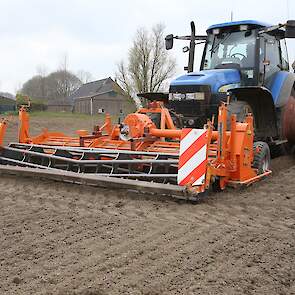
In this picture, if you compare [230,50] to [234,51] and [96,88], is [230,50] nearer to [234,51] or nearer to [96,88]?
[234,51]

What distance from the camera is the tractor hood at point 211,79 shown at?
6.53 metres

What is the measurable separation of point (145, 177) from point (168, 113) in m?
1.76

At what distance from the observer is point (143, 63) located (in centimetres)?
3266

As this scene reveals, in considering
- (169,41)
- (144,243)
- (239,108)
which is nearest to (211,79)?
(239,108)

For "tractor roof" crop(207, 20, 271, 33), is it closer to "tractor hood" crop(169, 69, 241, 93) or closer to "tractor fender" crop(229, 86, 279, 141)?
"tractor hood" crop(169, 69, 241, 93)

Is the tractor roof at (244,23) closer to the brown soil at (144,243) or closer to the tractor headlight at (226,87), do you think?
the tractor headlight at (226,87)

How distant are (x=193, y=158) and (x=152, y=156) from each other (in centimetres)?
88

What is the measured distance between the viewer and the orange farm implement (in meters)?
4.78

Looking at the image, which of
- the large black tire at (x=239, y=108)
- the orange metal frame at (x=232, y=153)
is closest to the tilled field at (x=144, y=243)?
the orange metal frame at (x=232, y=153)

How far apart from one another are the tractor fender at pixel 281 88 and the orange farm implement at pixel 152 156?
1.47 metres

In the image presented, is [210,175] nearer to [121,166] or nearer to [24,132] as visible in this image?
[121,166]

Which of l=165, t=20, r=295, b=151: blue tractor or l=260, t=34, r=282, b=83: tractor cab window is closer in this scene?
l=165, t=20, r=295, b=151: blue tractor

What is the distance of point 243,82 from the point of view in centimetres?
697

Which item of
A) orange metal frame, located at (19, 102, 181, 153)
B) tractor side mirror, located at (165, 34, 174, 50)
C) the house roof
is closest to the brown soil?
orange metal frame, located at (19, 102, 181, 153)
